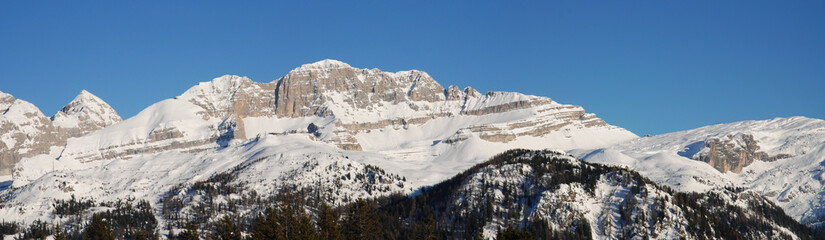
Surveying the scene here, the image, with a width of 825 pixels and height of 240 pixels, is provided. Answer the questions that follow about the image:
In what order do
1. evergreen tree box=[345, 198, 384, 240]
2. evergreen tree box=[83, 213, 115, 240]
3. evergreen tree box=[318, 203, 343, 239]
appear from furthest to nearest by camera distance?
evergreen tree box=[345, 198, 384, 240], evergreen tree box=[83, 213, 115, 240], evergreen tree box=[318, 203, 343, 239]

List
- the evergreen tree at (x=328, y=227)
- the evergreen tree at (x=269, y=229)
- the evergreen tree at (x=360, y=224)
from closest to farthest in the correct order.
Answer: the evergreen tree at (x=269, y=229) → the evergreen tree at (x=328, y=227) → the evergreen tree at (x=360, y=224)

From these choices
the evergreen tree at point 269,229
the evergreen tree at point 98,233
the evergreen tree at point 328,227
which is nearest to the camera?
the evergreen tree at point 269,229

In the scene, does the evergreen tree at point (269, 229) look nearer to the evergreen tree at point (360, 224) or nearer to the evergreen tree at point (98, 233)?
the evergreen tree at point (360, 224)

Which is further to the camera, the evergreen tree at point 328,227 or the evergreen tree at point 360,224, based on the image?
the evergreen tree at point 360,224

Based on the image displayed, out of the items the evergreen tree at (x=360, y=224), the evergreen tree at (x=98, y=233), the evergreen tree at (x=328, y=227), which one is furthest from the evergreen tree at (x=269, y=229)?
the evergreen tree at (x=98, y=233)

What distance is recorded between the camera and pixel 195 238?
16625 cm

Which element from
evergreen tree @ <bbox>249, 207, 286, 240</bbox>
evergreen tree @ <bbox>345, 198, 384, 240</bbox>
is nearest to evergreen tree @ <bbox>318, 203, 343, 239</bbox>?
evergreen tree @ <bbox>345, 198, 384, 240</bbox>

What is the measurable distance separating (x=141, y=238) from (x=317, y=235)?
121 ft

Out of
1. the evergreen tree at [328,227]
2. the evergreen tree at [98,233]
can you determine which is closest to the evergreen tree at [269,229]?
the evergreen tree at [328,227]

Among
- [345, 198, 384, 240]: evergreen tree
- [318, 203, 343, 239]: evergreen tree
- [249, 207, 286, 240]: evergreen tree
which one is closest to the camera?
[249, 207, 286, 240]: evergreen tree

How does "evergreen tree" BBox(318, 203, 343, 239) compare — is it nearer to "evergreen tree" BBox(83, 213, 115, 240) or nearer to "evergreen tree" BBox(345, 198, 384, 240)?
"evergreen tree" BBox(345, 198, 384, 240)

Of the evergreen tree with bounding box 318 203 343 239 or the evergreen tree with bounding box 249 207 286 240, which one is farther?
the evergreen tree with bounding box 318 203 343 239

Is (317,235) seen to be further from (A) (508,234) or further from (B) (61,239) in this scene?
(B) (61,239)

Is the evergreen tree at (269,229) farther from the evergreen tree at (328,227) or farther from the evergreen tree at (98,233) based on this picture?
the evergreen tree at (98,233)
